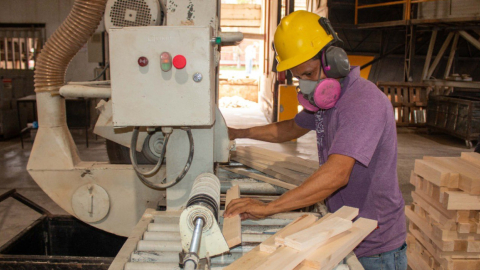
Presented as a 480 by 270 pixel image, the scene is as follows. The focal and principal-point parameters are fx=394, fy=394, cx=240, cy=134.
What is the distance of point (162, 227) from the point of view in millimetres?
1756

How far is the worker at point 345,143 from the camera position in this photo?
5.24 feet

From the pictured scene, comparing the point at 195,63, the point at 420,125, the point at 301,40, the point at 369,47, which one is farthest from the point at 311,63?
the point at 369,47

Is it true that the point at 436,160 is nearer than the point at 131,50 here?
No

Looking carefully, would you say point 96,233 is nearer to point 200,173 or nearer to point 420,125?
point 200,173

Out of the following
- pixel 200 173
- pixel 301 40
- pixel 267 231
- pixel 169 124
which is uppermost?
pixel 301 40

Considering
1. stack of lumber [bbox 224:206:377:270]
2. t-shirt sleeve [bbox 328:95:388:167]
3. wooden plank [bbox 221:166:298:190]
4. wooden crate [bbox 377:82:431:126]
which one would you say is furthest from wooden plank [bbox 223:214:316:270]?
wooden crate [bbox 377:82:431:126]

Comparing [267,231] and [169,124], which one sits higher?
[169,124]

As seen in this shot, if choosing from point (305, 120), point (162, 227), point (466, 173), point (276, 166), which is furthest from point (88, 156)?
point (466, 173)

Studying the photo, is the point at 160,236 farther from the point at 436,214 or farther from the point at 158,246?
the point at 436,214

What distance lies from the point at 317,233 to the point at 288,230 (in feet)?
0.47

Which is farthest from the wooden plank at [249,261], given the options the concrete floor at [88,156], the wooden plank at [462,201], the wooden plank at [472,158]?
the concrete floor at [88,156]

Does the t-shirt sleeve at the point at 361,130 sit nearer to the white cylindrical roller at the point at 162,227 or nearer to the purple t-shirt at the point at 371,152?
the purple t-shirt at the point at 371,152

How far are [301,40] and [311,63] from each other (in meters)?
0.11

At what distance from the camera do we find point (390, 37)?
11.8m
